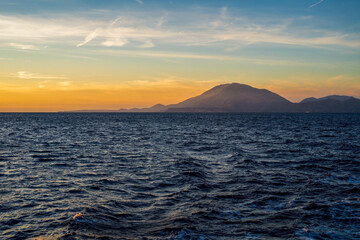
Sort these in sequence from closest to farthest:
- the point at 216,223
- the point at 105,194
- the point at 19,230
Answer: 1. the point at 19,230
2. the point at 216,223
3. the point at 105,194

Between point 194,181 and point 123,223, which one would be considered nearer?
point 123,223

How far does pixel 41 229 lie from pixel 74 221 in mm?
1119

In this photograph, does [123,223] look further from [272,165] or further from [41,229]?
[272,165]

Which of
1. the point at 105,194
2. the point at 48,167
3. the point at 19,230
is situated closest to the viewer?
the point at 19,230

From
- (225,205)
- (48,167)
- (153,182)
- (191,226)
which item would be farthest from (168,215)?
(48,167)

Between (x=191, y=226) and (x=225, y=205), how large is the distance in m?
2.98

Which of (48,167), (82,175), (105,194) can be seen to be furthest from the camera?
(48,167)

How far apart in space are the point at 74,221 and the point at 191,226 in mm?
4258

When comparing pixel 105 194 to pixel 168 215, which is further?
pixel 105 194

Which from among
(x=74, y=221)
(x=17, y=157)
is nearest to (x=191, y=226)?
(x=74, y=221)

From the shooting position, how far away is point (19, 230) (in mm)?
10195

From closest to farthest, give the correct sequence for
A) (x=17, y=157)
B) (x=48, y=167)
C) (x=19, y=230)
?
1. (x=19, y=230)
2. (x=48, y=167)
3. (x=17, y=157)

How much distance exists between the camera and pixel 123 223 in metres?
11.0

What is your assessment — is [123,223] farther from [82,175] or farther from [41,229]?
[82,175]
